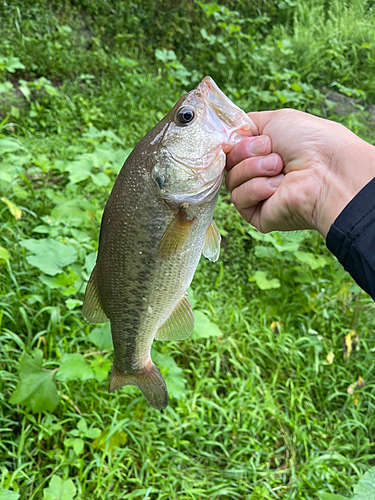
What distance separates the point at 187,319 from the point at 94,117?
4.47 meters

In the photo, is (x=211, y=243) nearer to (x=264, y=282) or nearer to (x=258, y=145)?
(x=258, y=145)

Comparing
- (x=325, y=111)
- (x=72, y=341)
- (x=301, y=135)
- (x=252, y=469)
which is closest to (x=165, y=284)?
(x=301, y=135)

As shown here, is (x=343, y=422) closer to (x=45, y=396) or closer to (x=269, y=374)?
(x=269, y=374)

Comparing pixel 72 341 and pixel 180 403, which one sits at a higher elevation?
pixel 72 341

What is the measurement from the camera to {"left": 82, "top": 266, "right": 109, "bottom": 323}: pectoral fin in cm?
162

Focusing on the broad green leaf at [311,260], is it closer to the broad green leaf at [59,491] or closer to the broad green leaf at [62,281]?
the broad green leaf at [62,281]

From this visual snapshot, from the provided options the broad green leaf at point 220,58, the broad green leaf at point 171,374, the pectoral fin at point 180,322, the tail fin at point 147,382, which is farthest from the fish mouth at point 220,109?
the broad green leaf at point 220,58

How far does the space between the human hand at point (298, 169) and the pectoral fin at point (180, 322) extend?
563mm

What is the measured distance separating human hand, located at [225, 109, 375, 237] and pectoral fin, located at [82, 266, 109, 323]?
78 cm

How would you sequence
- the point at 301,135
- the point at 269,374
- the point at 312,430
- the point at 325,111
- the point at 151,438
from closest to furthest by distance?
the point at 301,135 → the point at 151,438 → the point at 312,430 → the point at 269,374 → the point at 325,111

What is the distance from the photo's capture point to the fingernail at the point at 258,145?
1554 mm

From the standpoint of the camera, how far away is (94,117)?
5.38m

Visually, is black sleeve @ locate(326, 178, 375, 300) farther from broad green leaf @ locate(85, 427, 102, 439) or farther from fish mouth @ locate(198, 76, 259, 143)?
broad green leaf @ locate(85, 427, 102, 439)

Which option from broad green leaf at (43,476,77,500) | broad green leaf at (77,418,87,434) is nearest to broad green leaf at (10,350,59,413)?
broad green leaf at (77,418,87,434)
